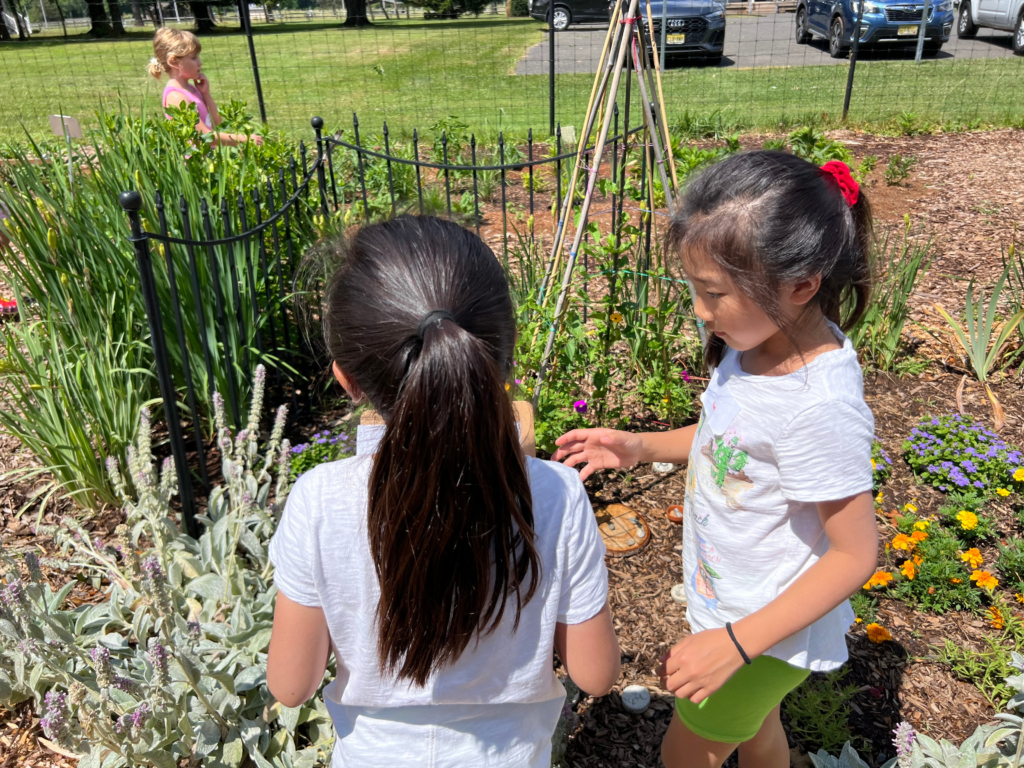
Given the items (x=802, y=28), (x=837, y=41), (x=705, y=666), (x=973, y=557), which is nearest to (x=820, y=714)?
(x=973, y=557)

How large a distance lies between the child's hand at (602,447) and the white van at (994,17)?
49.3ft

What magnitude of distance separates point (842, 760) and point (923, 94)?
416 inches

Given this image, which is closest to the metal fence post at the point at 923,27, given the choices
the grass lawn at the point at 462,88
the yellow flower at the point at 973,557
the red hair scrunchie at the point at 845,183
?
the grass lawn at the point at 462,88

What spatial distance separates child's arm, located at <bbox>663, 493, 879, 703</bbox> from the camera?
46.2 inches

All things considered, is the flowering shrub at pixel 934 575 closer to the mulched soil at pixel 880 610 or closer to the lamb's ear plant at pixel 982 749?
the mulched soil at pixel 880 610

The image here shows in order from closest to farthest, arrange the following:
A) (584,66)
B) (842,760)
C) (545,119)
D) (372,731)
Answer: (372,731) → (842,760) → (545,119) → (584,66)

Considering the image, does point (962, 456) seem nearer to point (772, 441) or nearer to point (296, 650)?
point (772, 441)

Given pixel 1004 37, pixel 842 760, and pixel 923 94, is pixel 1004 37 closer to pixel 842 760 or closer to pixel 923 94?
pixel 923 94

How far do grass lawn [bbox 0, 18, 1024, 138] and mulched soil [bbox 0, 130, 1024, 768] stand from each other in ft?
14.7

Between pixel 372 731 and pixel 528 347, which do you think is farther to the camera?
pixel 528 347

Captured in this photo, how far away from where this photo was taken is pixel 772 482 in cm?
129

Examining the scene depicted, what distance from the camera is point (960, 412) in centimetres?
324

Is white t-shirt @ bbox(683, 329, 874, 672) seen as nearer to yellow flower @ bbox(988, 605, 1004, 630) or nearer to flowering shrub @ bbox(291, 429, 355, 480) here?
yellow flower @ bbox(988, 605, 1004, 630)

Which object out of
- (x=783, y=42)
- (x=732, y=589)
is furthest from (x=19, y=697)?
(x=783, y=42)
